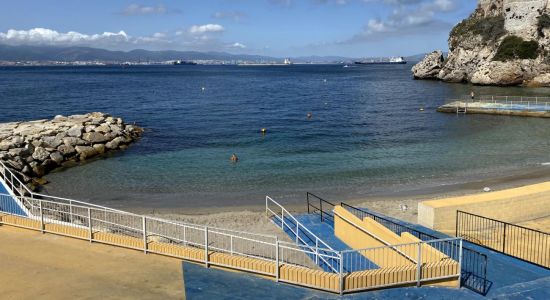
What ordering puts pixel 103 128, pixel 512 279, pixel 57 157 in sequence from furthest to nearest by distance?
pixel 103 128
pixel 57 157
pixel 512 279

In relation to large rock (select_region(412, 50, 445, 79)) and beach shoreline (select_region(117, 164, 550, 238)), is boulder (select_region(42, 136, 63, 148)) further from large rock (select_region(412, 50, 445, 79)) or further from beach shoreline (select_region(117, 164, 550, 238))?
large rock (select_region(412, 50, 445, 79))

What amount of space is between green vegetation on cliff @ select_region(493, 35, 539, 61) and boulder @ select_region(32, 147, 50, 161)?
94024 mm

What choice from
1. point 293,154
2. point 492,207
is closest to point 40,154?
point 293,154

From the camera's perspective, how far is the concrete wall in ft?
59.2

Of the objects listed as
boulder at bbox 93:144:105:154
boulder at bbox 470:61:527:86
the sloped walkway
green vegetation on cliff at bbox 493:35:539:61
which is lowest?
the sloped walkway

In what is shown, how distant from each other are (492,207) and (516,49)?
95.5m

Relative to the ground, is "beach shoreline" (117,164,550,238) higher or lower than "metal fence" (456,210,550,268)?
lower

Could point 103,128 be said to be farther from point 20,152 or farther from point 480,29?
point 480,29

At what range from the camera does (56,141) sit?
40094mm

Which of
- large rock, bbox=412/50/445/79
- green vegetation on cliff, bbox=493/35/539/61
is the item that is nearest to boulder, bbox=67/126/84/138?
green vegetation on cliff, bbox=493/35/539/61

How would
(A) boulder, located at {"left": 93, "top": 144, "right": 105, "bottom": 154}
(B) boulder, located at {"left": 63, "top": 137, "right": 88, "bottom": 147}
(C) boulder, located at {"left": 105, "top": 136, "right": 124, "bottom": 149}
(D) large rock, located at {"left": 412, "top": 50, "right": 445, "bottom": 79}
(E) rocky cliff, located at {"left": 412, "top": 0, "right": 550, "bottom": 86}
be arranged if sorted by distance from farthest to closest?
(D) large rock, located at {"left": 412, "top": 50, "right": 445, "bottom": 79} < (E) rocky cliff, located at {"left": 412, "top": 0, "right": 550, "bottom": 86} < (C) boulder, located at {"left": 105, "top": 136, "right": 124, "bottom": 149} < (A) boulder, located at {"left": 93, "top": 144, "right": 105, "bottom": 154} < (B) boulder, located at {"left": 63, "top": 137, "right": 88, "bottom": 147}

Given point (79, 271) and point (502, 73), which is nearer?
point (79, 271)

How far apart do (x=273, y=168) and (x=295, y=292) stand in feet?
76.0

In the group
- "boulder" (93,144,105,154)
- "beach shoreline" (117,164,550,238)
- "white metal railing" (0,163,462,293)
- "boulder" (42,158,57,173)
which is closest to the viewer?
"white metal railing" (0,163,462,293)
